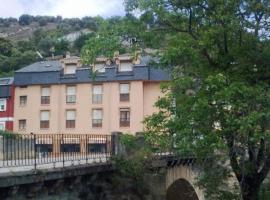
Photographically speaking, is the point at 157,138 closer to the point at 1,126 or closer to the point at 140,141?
the point at 140,141

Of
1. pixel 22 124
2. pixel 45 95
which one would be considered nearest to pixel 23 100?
pixel 22 124

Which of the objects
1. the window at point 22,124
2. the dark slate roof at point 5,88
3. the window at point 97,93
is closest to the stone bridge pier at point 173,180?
the window at point 97,93

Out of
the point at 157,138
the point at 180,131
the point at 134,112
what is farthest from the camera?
the point at 134,112

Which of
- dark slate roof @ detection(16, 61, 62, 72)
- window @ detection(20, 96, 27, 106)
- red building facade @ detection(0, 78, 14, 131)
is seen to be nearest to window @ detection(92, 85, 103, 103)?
dark slate roof @ detection(16, 61, 62, 72)

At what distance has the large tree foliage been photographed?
12.5 metres

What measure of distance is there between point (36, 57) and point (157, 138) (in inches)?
2768

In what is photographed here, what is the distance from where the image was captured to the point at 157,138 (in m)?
14.0

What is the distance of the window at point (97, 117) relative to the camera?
49991 mm

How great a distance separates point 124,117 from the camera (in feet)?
161

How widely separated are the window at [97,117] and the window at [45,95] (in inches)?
195

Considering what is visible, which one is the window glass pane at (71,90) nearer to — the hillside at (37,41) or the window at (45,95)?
the window at (45,95)

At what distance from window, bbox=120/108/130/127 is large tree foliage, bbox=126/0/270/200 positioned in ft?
109

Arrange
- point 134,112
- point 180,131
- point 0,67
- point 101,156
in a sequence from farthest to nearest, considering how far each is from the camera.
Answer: point 0,67 → point 134,112 → point 101,156 → point 180,131

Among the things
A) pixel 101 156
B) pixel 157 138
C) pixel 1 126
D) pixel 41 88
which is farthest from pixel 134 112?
pixel 157 138
